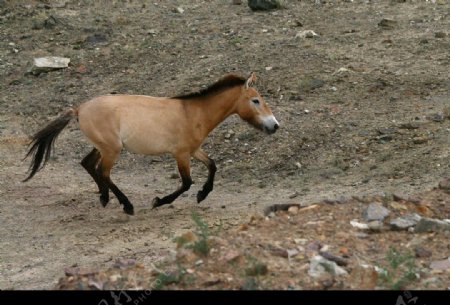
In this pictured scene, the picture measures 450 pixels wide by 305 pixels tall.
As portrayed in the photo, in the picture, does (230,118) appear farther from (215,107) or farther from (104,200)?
(104,200)

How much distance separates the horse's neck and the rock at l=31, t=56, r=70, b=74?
5930mm

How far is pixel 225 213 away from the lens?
32.9ft

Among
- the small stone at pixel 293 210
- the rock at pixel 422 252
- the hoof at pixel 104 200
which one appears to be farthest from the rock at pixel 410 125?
the rock at pixel 422 252

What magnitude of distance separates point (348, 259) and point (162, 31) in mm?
10782

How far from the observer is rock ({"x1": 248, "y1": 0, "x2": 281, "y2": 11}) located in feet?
56.3

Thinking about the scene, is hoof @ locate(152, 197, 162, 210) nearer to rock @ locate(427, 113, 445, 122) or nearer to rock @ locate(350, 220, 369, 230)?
rock @ locate(350, 220, 369, 230)

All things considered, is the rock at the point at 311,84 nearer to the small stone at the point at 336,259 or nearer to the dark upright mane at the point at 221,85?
the dark upright mane at the point at 221,85

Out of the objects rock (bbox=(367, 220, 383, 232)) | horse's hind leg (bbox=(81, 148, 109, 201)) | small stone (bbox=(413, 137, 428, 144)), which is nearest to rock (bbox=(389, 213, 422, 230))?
rock (bbox=(367, 220, 383, 232))

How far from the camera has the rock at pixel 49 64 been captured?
15750 mm

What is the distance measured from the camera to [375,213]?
300 inches

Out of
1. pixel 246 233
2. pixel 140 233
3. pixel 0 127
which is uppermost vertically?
pixel 246 233

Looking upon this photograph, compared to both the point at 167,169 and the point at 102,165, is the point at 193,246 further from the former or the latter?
the point at 167,169
